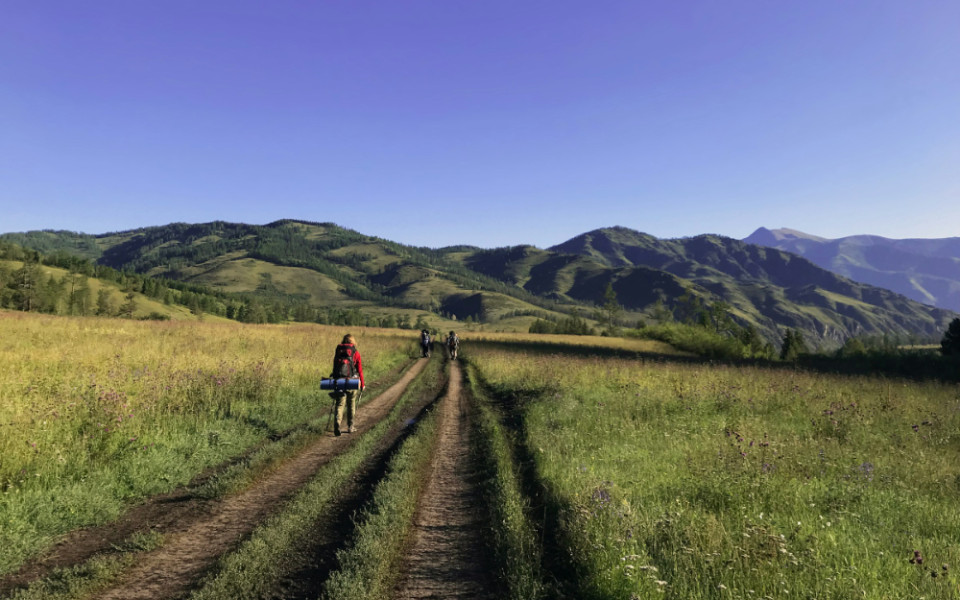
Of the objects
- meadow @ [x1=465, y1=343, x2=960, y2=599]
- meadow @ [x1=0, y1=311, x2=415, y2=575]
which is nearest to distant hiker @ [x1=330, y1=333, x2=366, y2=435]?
meadow @ [x1=0, y1=311, x2=415, y2=575]

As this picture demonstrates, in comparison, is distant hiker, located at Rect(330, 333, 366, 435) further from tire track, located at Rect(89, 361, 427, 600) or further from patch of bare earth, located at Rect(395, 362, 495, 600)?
patch of bare earth, located at Rect(395, 362, 495, 600)

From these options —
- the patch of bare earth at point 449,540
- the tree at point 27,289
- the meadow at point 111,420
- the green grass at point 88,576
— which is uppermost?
the tree at point 27,289

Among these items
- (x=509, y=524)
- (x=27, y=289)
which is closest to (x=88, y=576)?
(x=509, y=524)

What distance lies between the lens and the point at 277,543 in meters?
5.91

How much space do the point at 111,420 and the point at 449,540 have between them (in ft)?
26.7

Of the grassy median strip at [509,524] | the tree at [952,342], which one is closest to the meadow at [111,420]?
the grassy median strip at [509,524]

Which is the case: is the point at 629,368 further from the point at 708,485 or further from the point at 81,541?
the point at 81,541

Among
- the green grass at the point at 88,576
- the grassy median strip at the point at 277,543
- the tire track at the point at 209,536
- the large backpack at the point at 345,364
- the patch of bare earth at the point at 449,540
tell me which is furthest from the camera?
the large backpack at the point at 345,364

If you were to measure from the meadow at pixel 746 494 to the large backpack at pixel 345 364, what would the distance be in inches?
196

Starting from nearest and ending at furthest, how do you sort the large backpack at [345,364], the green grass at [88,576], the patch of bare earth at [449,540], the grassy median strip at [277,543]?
1. the green grass at [88,576]
2. the grassy median strip at [277,543]
3. the patch of bare earth at [449,540]
4. the large backpack at [345,364]

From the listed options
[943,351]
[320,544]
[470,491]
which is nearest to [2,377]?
[320,544]

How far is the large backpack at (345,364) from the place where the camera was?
12.2 meters

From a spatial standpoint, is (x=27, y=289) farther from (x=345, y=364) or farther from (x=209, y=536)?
(x=209, y=536)

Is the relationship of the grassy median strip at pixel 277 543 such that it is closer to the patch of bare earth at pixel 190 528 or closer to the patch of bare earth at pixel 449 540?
the patch of bare earth at pixel 190 528
